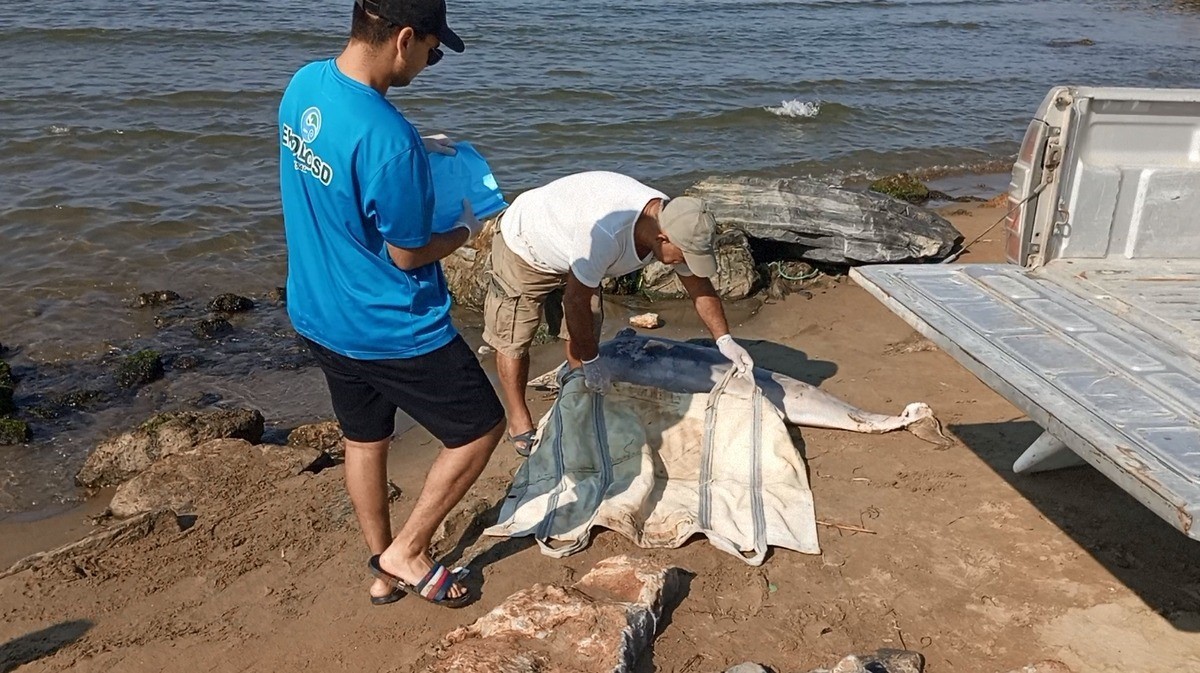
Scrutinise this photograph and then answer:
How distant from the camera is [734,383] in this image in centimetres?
527

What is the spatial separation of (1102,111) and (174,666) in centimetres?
438

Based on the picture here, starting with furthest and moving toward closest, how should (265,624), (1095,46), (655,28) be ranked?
(1095,46) < (655,28) < (265,624)

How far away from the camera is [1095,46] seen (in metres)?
21.4

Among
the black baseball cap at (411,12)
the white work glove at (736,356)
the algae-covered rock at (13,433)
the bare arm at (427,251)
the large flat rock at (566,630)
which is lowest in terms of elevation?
the algae-covered rock at (13,433)

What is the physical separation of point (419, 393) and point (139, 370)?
158 inches

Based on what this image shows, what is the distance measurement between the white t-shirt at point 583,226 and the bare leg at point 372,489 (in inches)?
58.9

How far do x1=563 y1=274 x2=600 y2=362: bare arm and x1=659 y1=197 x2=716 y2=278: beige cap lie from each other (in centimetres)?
77

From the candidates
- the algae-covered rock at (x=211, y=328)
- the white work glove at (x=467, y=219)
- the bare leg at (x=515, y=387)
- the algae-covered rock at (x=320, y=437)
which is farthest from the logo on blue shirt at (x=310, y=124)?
the algae-covered rock at (x=211, y=328)

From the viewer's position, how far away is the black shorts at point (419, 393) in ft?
11.8

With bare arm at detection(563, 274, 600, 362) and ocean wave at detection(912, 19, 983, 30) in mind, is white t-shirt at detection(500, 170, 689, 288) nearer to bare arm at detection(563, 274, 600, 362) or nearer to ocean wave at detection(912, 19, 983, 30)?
bare arm at detection(563, 274, 600, 362)

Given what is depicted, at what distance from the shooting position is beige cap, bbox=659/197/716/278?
175 inches

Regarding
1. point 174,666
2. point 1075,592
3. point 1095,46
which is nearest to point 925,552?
point 1075,592

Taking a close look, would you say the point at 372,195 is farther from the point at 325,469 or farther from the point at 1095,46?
the point at 1095,46

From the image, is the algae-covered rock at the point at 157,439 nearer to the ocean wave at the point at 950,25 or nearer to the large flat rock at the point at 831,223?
the large flat rock at the point at 831,223
